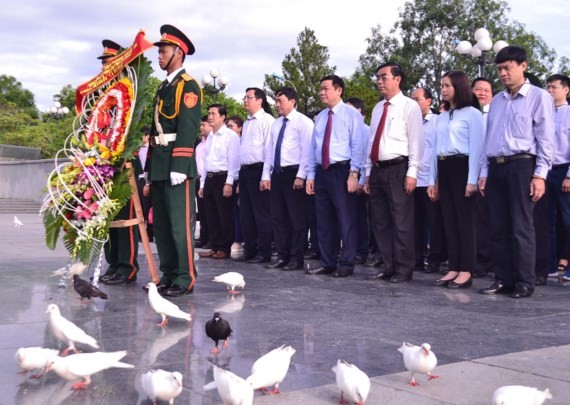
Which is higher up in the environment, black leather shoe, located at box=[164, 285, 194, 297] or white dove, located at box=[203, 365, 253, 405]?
white dove, located at box=[203, 365, 253, 405]

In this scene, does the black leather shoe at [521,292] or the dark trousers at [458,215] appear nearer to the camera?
the black leather shoe at [521,292]

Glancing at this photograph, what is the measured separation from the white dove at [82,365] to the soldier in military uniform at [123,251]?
401cm

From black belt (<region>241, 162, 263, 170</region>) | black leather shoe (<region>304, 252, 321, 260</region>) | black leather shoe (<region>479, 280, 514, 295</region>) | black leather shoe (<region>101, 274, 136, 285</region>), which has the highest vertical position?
black belt (<region>241, 162, 263, 170</region>)

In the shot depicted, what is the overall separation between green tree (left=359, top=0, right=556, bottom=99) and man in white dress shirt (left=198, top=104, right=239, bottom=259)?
44.6 metres

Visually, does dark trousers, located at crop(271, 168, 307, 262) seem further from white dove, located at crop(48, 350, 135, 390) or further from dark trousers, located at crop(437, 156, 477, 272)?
white dove, located at crop(48, 350, 135, 390)

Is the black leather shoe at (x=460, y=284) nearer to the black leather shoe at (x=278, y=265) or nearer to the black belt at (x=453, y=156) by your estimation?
the black belt at (x=453, y=156)

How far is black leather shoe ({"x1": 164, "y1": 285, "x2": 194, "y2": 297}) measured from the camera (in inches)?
277

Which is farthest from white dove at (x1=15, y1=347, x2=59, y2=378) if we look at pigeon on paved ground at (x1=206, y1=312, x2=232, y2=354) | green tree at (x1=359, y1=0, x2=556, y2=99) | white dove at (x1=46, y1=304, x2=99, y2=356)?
green tree at (x1=359, y1=0, x2=556, y2=99)

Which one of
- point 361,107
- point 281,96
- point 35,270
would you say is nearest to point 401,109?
point 281,96

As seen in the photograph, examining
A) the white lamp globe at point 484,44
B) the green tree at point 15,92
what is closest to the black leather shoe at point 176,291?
the white lamp globe at point 484,44

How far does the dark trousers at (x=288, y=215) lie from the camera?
9.61 m

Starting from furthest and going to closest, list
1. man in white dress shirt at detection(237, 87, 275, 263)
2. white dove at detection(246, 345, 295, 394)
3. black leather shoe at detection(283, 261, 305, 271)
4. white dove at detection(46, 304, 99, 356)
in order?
man in white dress shirt at detection(237, 87, 275, 263), black leather shoe at detection(283, 261, 305, 271), white dove at detection(46, 304, 99, 356), white dove at detection(246, 345, 295, 394)

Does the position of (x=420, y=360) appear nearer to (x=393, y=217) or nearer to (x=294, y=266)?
(x=393, y=217)

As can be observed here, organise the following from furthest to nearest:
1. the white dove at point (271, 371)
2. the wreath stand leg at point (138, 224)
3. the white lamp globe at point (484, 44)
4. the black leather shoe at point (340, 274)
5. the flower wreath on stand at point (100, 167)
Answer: the white lamp globe at point (484, 44), the black leather shoe at point (340, 274), the wreath stand leg at point (138, 224), the flower wreath on stand at point (100, 167), the white dove at point (271, 371)
